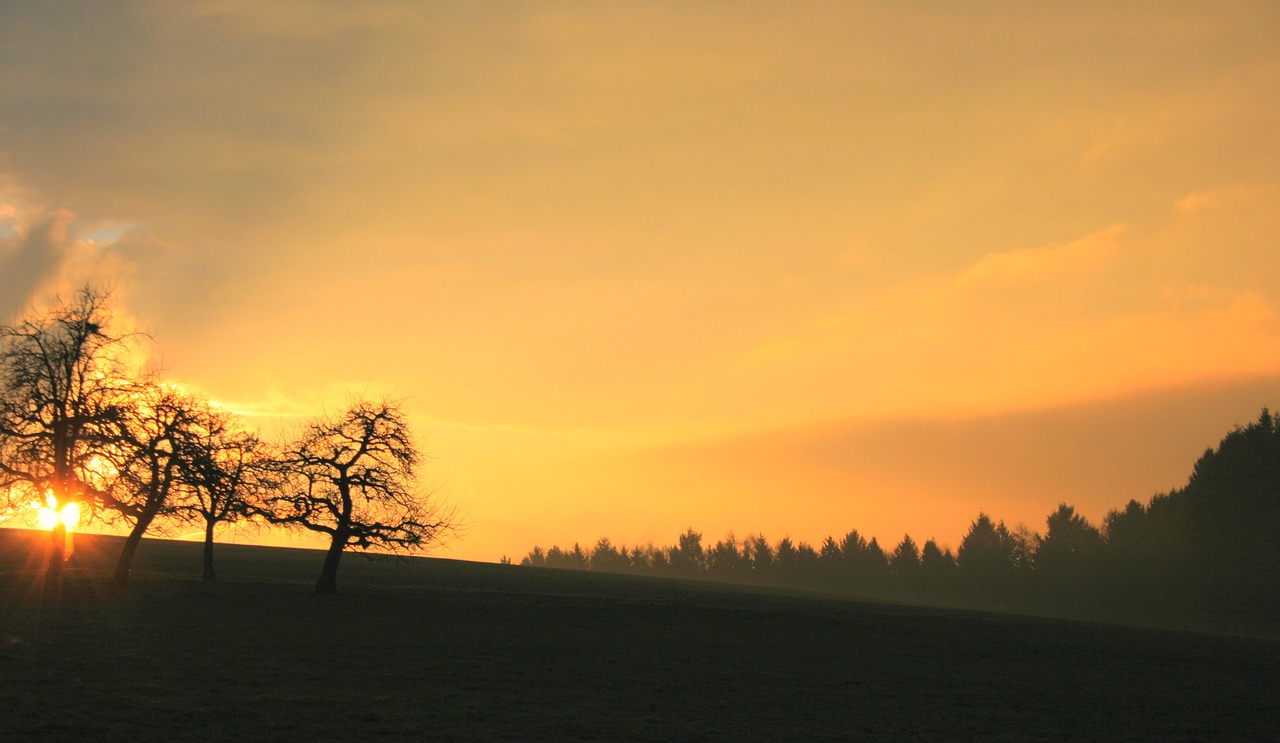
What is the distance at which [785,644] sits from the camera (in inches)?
1635

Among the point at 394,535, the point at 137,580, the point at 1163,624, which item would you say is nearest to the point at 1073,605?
the point at 1163,624

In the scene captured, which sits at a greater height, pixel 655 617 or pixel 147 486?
pixel 147 486

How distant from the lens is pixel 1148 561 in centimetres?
9769

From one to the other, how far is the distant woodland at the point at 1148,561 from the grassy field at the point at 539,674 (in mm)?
32737

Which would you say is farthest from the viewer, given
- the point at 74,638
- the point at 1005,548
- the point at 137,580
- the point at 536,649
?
the point at 1005,548

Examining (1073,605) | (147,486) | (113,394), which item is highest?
(113,394)

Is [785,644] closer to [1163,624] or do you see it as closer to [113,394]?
[113,394]

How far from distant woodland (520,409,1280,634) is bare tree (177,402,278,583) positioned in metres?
79.9

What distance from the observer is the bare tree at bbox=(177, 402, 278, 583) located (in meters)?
45.3

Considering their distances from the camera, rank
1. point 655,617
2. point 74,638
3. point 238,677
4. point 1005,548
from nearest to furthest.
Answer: point 238,677
point 74,638
point 655,617
point 1005,548

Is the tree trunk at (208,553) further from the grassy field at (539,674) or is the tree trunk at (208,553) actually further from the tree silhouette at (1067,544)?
the tree silhouette at (1067,544)

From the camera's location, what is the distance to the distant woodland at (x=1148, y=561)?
3113 inches

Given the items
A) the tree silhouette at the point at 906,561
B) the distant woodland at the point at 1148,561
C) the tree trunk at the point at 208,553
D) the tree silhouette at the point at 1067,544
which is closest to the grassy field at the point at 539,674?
the tree trunk at the point at 208,553

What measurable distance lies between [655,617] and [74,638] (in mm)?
29944
